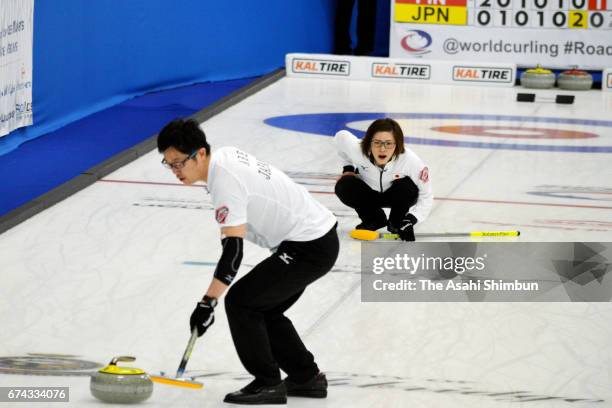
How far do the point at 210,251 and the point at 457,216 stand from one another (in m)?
1.77

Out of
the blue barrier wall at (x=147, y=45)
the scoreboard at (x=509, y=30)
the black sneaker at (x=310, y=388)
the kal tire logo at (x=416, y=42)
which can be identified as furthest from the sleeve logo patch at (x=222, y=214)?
the kal tire logo at (x=416, y=42)

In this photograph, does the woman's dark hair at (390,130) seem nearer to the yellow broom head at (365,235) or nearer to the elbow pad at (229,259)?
→ the yellow broom head at (365,235)

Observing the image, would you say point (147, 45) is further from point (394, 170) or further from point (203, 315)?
point (203, 315)

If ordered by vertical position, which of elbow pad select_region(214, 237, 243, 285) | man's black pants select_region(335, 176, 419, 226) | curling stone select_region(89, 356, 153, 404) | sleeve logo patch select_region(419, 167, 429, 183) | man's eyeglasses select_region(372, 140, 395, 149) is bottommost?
curling stone select_region(89, 356, 153, 404)

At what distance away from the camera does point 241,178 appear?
3777 millimetres

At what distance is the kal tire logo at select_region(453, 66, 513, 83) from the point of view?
13211 mm

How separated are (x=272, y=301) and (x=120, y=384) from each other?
2.06ft

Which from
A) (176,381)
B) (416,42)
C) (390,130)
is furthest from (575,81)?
(176,381)

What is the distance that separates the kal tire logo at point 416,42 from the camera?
14.5 metres

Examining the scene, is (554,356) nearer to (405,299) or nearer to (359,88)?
(405,299)

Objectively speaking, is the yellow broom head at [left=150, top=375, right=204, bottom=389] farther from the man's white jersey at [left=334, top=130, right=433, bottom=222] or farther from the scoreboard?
the scoreboard

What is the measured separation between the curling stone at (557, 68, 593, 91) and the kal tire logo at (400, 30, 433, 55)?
2.00 m

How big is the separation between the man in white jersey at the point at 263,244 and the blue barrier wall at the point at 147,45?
17.8 feet

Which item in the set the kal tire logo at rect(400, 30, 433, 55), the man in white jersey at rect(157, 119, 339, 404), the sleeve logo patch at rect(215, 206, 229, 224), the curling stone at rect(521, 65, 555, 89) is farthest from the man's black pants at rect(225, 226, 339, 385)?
the kal tire logo at rect(400, 30, 433, 55)
